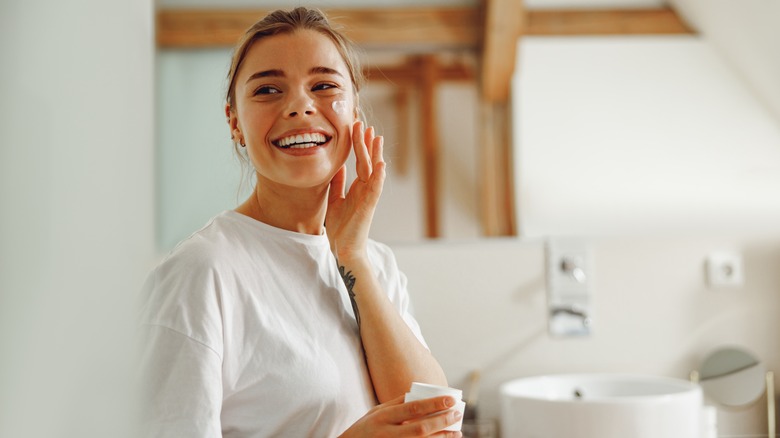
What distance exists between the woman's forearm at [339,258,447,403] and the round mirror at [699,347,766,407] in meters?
1.09

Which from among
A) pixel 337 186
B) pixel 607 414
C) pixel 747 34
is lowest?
pixel 607 414

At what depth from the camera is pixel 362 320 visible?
733mm

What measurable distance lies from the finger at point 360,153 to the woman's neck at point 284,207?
47 mm

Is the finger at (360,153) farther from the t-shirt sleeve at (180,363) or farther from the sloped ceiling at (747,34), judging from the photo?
the sloped ceiling at (747,34)

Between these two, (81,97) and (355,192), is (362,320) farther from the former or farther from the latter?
(81,97)

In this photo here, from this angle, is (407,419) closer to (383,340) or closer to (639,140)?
(383,340)

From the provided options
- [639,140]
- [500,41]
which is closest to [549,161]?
[639,140]

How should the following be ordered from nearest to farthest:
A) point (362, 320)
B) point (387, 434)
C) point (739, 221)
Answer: point (387, 434), point (362, 320), point (739, 221)

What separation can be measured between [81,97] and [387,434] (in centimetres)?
51

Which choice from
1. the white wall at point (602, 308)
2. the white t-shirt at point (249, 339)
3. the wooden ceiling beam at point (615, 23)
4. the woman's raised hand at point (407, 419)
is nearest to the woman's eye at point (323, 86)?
the white t-shirt at point (249, 339)

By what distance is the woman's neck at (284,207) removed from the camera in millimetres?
757

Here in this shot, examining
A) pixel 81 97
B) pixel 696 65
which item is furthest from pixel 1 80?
pixel 696 65

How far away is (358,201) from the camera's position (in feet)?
2.60

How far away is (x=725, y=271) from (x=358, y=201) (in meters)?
1.17
